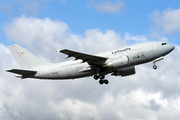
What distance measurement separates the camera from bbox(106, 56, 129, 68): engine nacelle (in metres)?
32.5

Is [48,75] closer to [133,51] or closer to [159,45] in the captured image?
[133,51]

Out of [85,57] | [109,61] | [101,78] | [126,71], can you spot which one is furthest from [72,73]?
[126,71]

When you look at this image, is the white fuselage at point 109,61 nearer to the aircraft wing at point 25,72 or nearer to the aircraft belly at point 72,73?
the aircraft belly at point 72,73

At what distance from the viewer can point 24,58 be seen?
124 ft


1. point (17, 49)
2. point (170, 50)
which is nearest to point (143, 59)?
point (170, 50)

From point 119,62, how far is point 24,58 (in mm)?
14687

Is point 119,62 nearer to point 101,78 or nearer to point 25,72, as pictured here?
point 101,78

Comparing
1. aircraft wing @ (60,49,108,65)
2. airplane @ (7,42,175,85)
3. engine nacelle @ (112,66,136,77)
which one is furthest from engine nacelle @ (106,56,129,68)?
engine nacelle @ (112,66,136,77)

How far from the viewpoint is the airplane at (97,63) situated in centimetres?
3303

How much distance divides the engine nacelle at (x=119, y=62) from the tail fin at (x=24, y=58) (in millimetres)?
10301

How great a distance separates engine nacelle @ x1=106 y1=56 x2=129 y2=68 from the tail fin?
10.3m

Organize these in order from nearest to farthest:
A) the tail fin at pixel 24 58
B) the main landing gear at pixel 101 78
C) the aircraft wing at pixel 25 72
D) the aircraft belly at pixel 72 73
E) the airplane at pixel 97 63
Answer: the airplane at pixel 97 63
the aircraft wing at pixel 25 72
the aircraft belly at pixel 72 73
the main landing gear at pixel 101 78
the tail fin at pixel 24 58

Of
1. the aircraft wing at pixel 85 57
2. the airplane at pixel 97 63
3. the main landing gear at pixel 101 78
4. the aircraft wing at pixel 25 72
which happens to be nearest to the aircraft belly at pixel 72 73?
the airplane at pixel 97 63

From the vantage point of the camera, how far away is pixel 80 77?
115 feet
